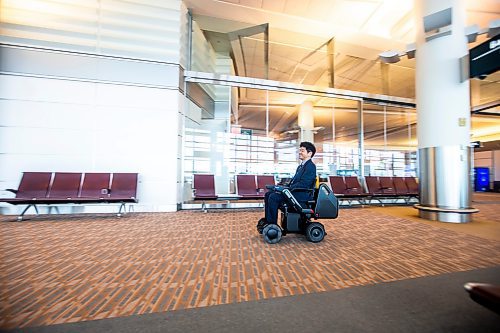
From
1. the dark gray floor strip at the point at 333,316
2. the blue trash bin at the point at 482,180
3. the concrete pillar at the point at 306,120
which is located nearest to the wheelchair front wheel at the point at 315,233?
the dark gray floor strip at the point at 333,316

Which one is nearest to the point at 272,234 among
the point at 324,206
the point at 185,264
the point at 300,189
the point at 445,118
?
the point at 300,189

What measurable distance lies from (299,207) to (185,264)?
1.73 metres

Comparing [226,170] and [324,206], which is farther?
[226,170]

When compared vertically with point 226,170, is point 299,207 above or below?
below

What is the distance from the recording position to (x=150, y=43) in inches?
253

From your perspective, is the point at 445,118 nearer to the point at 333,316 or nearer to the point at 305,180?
the point at 305,180

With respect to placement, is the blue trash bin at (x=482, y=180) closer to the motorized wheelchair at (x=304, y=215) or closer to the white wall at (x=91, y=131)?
the motorized wheelchair at (x=304, y=215)

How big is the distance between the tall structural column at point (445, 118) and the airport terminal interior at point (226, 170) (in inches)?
1.4

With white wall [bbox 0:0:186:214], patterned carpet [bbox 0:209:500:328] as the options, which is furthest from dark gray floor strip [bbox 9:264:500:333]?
white wall [bbox 0:0:186:214]

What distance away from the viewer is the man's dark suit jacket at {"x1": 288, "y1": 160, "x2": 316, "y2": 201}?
3434 millimetres

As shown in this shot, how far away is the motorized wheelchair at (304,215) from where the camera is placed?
3336mm

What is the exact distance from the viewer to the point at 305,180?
3.43 meters

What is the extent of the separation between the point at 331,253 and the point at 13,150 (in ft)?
24.4

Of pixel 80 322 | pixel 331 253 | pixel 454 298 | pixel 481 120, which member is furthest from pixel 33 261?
pixel 481 120
